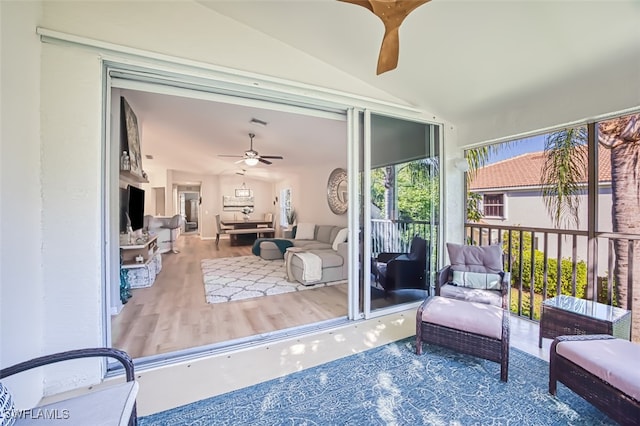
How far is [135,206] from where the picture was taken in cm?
430

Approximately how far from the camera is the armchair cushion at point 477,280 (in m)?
2.85

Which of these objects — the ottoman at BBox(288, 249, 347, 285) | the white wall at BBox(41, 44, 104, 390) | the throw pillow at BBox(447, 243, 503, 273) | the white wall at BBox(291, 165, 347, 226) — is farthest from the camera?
the white wall at BBox(291, 165, 347, 226)

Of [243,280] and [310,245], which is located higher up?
[310,245]

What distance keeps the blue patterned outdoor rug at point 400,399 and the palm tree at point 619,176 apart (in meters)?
1.35

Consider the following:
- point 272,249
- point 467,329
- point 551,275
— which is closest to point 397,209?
point 467,329

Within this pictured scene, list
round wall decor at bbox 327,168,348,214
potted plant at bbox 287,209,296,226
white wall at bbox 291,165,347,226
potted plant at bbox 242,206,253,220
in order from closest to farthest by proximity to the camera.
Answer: round wall decor at bbox 327,168,348,214
white wall at bbox 291,165,347,226
potted plant at bbox 287,209,296,226
potted plant at bbox 242,206,253,220

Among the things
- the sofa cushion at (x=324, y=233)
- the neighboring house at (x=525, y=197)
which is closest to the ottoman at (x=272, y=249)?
the sofa cushion at (x=324, y=233)

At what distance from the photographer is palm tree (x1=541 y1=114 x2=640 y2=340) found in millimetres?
2555

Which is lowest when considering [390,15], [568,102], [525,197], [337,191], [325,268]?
[325,268]

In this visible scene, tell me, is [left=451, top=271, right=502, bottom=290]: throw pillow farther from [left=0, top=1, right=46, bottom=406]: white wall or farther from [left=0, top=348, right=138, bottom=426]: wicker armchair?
[left=0, top=1, right=46, bottom=406]: white wall

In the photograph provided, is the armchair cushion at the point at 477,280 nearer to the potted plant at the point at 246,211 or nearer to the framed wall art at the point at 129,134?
the framed wall art at the point at 129,134

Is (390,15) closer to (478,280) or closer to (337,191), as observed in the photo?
(478,280)

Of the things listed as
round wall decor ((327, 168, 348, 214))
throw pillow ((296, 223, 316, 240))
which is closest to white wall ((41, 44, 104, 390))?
round wall decor ((327, 168, 348, 214))

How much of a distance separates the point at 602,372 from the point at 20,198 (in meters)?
3.46
